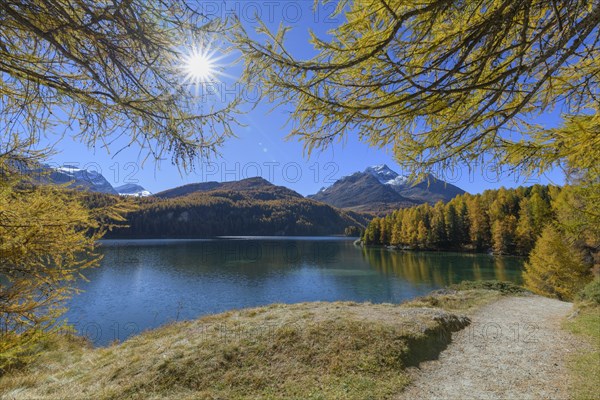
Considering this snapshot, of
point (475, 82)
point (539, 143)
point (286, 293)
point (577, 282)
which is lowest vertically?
point (286, 293)

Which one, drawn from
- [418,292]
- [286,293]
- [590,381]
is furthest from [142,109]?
[418,292]

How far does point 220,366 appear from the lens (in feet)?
20.0

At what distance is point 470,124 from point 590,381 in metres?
5.86

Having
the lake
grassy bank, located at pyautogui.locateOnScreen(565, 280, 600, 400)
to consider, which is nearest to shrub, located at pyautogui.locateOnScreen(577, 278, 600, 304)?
grassy bank, located at pyautogui.locateOnScreen(565, 280, 600, 400)

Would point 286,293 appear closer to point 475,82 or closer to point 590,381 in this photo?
point 590,381

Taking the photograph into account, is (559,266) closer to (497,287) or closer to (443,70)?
(497,287)

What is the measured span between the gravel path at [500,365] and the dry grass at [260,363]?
0.42 metres

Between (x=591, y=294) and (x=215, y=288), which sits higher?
(x=591, y=294)

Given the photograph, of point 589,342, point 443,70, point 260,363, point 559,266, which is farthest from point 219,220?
point 443,70

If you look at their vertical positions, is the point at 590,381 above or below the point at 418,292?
above

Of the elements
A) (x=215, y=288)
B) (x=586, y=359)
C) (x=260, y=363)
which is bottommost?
(x=215, y=288)

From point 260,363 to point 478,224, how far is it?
6333 cm

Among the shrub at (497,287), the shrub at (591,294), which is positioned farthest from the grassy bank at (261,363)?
the shrub at (497,287)

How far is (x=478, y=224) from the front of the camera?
57.7 meters
